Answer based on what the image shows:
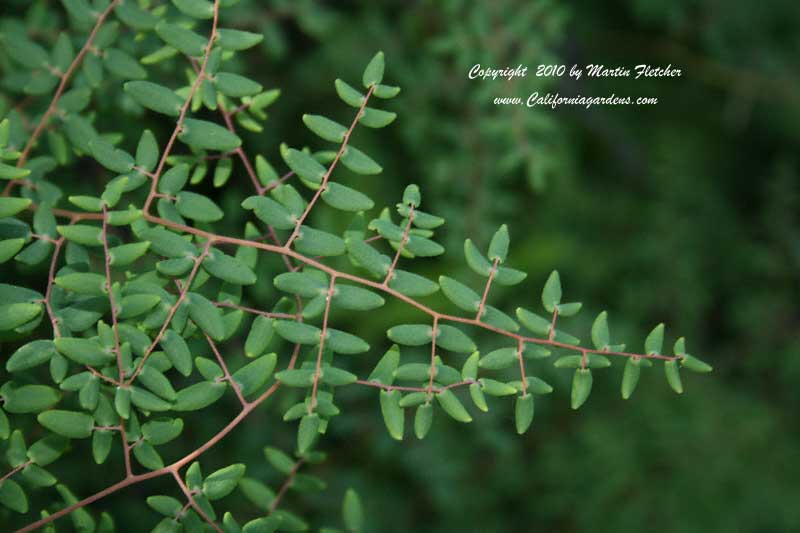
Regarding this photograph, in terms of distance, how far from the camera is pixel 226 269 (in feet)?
2.83

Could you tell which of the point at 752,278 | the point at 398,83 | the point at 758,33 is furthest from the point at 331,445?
the point at 758,33

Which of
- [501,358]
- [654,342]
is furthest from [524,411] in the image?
[654,342]

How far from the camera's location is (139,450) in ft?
2.82

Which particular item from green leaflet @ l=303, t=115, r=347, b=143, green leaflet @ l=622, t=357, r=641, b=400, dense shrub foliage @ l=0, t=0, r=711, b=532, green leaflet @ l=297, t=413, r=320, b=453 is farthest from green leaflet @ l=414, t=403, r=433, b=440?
green leaflet @ l=303, t=115, r=347, b=143

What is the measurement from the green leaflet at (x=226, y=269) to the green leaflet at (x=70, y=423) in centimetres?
19

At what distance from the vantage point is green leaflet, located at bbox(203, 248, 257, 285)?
2.82 ft

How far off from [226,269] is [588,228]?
1.83 meters

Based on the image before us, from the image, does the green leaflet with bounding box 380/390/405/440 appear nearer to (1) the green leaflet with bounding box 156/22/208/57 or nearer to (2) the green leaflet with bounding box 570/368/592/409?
(2) the green leaflet with bounding box 570/368/592/409

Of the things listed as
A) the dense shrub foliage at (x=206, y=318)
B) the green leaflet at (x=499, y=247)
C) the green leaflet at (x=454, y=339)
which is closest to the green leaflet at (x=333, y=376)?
the dense shrub foliage at (x=206, y=318)

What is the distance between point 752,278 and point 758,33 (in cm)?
75

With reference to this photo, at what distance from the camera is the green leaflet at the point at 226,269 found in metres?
0.86

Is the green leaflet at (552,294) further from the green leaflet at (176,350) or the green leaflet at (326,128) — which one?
the green leaflet at (176,350)

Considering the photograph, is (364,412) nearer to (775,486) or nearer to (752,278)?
(775,486)

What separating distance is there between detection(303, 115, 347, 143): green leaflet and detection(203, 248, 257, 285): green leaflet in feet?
0.58
